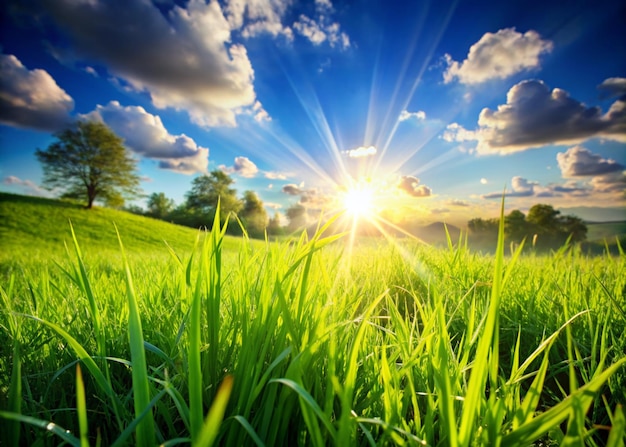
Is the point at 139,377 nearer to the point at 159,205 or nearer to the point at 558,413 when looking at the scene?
the point at 558,413

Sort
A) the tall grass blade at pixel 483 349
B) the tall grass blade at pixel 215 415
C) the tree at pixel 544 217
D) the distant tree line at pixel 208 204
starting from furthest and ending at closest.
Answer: the distant tree line at pixel 208 204 → the tree at pixel 544 217 → the tall grass blade at pixel 483 349 → the tall grass blade at pixel 215 415

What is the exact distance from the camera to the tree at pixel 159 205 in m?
59.3

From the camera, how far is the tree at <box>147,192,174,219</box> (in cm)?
5927

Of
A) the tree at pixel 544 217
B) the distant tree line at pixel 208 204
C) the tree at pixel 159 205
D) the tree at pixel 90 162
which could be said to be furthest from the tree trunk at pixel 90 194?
the tree at pixel 544 217

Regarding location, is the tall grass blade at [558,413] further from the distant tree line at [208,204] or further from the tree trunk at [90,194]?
the distant tree line at [208,204]

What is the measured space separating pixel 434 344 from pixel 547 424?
0.41 metres

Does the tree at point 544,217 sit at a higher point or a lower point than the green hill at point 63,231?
higher

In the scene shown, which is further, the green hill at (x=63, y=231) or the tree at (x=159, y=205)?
the tree at (x=159, y=205)

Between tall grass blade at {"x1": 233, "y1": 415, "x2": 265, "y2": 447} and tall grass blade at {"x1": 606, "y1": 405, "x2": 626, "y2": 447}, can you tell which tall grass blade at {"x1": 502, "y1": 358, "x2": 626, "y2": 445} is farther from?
tall grass blade at {"x1": 233, "y1": 415, "x2": 265, "y2": 447}

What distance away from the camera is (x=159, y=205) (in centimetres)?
6084

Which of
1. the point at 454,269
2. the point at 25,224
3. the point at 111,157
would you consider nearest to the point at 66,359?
the point at 454,269

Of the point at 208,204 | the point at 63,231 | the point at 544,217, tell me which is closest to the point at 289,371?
the point at 63,231

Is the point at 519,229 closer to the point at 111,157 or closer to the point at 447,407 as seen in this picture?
the point at 447,407

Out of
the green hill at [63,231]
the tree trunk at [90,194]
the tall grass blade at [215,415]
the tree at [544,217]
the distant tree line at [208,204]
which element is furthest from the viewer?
the distant tree line at [208,204]
